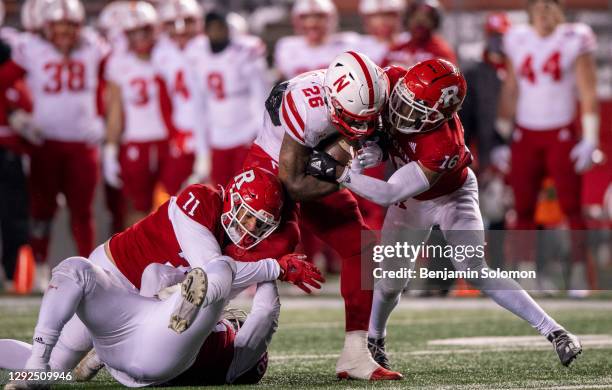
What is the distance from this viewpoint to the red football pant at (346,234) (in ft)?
16.1

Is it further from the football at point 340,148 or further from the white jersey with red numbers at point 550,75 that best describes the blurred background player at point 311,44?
the football at point 340,148

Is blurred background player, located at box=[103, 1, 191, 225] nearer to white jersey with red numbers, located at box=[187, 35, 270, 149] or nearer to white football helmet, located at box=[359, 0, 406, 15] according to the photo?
white jersey with red numbers, located at box=[187, 35, 270, 149]

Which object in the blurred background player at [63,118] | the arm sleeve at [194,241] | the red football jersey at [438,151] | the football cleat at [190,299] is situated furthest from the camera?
the blurred background player at [63,118]

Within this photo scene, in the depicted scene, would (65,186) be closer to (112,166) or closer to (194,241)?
(112,166)

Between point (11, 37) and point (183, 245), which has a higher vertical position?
point (183, 245)

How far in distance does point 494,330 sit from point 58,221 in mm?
4849

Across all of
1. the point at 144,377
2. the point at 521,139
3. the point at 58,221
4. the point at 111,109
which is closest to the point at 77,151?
the point at 111,109

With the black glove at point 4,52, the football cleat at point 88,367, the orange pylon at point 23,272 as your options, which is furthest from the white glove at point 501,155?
the football cleat at point 88,367

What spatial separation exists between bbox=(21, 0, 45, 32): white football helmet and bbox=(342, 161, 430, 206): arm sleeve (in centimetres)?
485

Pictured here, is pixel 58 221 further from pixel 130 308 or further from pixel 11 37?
pixel 130 308

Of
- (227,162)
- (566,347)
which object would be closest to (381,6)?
(227,162)

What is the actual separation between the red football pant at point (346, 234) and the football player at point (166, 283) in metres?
0.46

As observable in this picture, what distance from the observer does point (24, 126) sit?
8.58m

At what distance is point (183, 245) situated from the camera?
4398 millimetres
